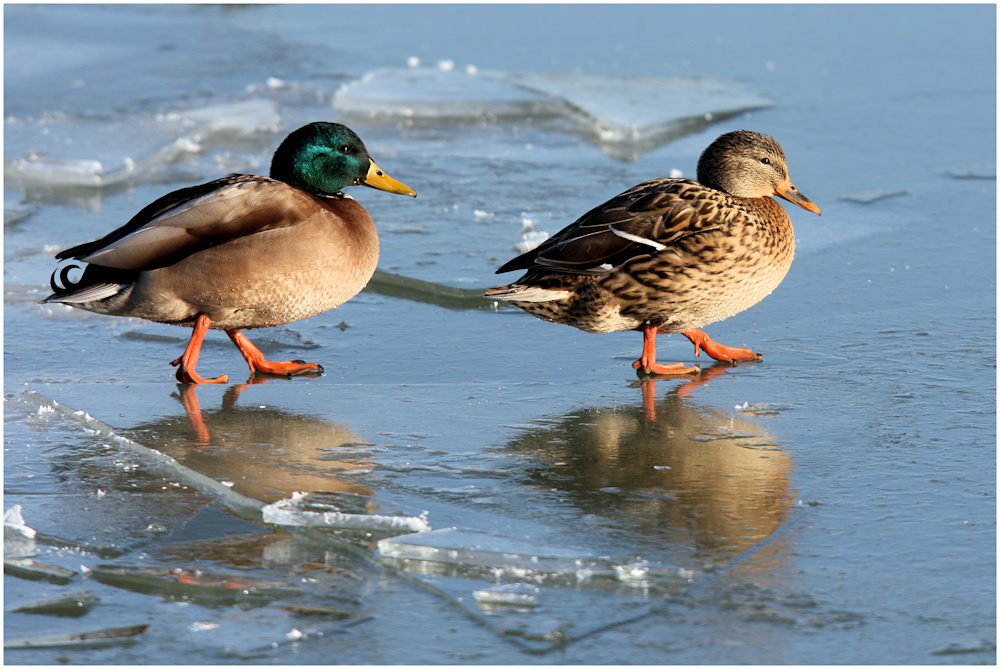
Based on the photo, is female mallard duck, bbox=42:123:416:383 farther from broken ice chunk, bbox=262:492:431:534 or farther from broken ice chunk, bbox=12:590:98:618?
broken ice chunk, bbox=12:590:98:618

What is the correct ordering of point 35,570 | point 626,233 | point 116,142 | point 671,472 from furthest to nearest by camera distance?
point 116,142 → point 626,233 → point 671,472 → point 35,570

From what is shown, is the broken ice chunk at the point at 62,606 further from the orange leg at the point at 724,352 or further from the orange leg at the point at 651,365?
the orange leg at the point at 724,352

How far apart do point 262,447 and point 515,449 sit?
0.76 meters

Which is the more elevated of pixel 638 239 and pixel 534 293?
pixel 638 239

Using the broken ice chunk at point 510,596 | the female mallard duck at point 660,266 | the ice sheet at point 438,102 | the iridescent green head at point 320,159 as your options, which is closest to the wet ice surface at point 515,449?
the broken ice chunk at point 510,596

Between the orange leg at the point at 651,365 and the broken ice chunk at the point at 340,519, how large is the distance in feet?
4.74

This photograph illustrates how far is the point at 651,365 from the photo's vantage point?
4055 millimetres

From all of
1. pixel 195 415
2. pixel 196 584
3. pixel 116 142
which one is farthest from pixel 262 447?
pixel 116 142

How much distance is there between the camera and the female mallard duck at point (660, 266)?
397 cm

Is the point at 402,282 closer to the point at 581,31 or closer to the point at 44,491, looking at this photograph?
the point at 44,491

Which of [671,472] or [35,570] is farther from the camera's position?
[671,472]

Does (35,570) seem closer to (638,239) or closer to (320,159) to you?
(320,159)

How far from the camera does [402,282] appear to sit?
5094mm

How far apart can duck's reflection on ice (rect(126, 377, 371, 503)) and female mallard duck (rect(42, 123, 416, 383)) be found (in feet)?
1.14
